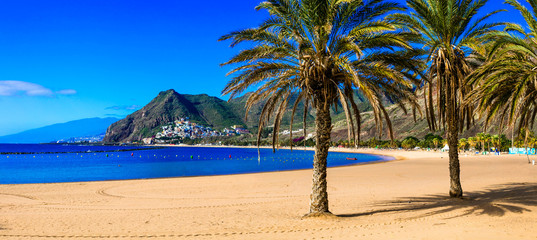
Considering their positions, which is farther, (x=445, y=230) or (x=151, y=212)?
(x=151, y=212)

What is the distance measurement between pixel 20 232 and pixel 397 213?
38.8 ft

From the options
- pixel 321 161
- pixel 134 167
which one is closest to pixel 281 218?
pixel 321 161

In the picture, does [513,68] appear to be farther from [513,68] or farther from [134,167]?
[134,167]

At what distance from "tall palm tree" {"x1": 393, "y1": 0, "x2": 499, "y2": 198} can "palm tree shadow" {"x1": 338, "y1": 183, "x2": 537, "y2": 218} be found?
129 centimetres

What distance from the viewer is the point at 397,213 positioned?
12.2m

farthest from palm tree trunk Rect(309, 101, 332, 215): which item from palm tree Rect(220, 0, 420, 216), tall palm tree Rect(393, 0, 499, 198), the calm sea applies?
the calm sea

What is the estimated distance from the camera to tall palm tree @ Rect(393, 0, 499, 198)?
43.4 feet

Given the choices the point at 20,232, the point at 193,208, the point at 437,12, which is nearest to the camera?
the point at 20,232

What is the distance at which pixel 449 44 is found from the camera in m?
13.5

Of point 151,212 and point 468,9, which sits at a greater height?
point 468,9

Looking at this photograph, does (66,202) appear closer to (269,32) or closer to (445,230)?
(269,32)

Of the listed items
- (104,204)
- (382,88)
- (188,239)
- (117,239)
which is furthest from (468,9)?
(104,204)

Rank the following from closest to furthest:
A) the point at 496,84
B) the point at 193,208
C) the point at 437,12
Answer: the point at 496,84, the point at 437,12, the point at 193,208

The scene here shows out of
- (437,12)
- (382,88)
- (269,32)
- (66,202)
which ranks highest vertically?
(437,12)
